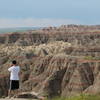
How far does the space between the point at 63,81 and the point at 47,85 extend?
5234 millimetres

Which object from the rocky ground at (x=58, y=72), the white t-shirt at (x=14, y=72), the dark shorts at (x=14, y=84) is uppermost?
the white t-shirt at (x=14, y=72)

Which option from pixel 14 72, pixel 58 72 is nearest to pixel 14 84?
pixel 14 72

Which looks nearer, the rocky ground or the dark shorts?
the dark shorts

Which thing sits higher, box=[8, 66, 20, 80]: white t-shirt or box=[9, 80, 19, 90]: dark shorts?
box=[8, 66, 20, 80]: white t-shirt

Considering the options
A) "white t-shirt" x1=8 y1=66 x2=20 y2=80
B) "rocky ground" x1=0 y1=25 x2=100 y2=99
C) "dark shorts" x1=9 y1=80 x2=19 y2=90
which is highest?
"white t-shirt" x1=8 y1=66 x2=20 y2=80

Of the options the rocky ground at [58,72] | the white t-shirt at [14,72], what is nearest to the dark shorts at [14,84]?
the white t-shirt at [14,72]

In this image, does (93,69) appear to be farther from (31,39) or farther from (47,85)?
(31,39)

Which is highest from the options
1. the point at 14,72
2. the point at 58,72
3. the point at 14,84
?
the point at 14,72

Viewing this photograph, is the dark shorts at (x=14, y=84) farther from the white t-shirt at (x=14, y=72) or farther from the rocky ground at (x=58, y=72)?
the rocky ground at (x=58, y=72)

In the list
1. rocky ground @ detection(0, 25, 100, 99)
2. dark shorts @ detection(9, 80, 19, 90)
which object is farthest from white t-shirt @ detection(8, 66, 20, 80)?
rocky ground @ detection(0, 25, 100, 99)

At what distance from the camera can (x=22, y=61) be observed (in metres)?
110

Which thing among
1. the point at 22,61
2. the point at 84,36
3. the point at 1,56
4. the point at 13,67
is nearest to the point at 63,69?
the point at 22,61

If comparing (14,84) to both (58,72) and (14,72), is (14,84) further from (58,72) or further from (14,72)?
(58,72)

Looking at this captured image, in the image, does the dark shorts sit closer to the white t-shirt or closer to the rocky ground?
the white t-shirt
